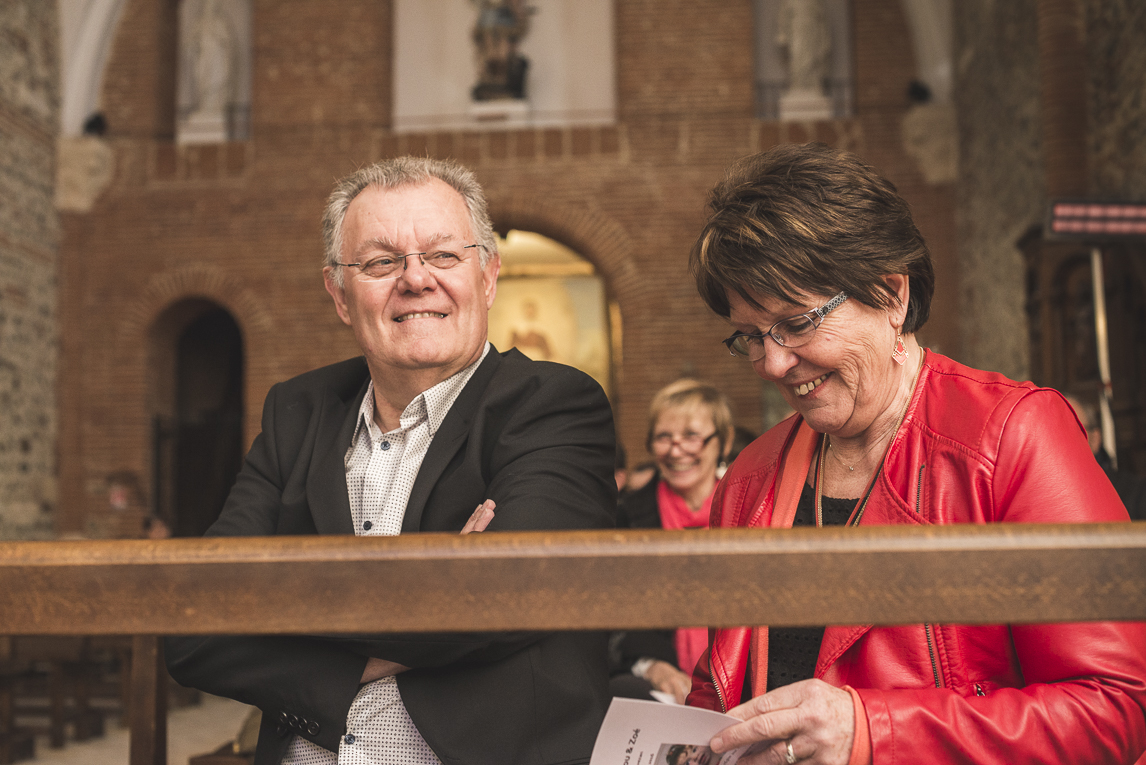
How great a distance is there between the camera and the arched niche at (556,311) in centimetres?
1144

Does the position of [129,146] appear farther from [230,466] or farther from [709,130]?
[709,130]

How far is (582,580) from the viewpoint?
0.75 m

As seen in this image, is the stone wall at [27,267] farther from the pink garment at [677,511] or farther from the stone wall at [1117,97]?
the stone wall at [1117,97]

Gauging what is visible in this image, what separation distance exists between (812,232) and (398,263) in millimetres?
715

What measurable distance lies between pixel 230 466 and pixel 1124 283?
30.1 feet

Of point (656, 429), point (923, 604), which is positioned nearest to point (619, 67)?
point (656, 429)

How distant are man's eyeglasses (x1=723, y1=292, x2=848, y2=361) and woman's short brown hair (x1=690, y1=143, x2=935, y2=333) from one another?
0.9 inches

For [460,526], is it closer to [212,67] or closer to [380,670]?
[380,670]

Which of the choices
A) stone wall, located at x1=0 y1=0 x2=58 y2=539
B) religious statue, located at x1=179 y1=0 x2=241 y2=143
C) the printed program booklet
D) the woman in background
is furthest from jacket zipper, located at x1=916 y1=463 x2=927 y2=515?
religious statue, located at x1=179 y1=0 x2=241 y2=143

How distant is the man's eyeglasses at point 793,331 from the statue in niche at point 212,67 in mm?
9748

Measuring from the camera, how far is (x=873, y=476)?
1.38 m

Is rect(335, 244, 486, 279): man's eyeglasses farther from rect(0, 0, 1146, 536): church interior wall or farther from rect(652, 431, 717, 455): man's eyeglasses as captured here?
rect(0, 0, 1146, 536): church interior wall

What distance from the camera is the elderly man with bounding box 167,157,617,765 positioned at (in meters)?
1.37

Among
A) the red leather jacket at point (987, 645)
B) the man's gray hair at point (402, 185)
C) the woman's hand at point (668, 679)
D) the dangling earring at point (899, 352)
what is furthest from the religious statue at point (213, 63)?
the red leather jacket at point (987, 645)
